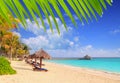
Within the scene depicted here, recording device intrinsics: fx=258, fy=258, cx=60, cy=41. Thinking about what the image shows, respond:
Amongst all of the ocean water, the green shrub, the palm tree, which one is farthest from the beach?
the ocean water

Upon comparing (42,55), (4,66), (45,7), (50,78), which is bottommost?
(50,78)

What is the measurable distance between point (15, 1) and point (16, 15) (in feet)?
0.10

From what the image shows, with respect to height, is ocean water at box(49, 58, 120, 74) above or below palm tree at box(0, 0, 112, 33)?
above

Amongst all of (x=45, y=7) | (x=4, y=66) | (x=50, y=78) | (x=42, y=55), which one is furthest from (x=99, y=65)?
(x=45, y=7)

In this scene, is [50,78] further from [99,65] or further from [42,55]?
[99,65]

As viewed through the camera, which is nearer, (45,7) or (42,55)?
(45,7)

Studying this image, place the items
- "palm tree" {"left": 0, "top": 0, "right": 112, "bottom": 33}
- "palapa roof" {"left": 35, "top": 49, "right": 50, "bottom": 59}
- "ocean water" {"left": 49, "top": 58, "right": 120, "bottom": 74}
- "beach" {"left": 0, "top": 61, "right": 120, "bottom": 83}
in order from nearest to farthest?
"palm tree" {"left": 0, "top": 0, "right": 112, "bottom": 33} < "beach" {"left": 0, "top": 61, "right": 120, "bottom": 83} < "palapa roof" {"left": 35, "top": 49, "right": 50, "bottom": 59} < "ocean water" {"left": 49, "top": 58, "right": 120, "bottom": 74}

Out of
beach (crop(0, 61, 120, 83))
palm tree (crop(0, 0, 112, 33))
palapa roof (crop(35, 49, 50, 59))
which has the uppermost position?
palapa roof (crop(35, 49, 50, 59))

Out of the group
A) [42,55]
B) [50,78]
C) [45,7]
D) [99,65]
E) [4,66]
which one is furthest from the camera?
[99,65]

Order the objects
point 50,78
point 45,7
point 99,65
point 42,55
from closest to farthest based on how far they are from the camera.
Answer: point 45,7 < point 50,78 < point 42,55 < point 99,65

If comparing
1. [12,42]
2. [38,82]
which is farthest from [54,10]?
[12,42]

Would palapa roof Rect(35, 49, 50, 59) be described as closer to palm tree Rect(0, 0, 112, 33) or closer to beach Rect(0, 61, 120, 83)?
beach Rect(0, 61, 120, 83)

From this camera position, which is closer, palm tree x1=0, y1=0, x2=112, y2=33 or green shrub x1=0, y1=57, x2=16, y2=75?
palm tree x1=0, y1=0, x2=112, y2=33

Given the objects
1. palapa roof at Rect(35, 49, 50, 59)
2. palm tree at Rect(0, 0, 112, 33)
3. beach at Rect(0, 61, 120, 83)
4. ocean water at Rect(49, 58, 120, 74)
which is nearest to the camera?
palm tree at Rect(0, 0, 112, 33)
